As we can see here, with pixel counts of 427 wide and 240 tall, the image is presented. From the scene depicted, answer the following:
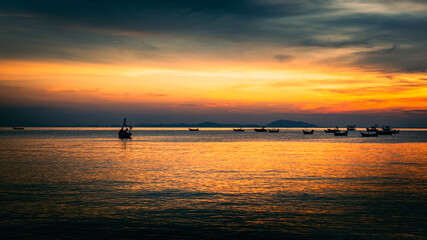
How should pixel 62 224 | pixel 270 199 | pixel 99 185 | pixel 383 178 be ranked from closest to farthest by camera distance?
1. pixel 62 224
2. pixel 270 199
3. pixel 99 185
4. pixel 383 178

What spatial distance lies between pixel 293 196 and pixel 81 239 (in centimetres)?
1678

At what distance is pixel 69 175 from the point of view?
4138cm

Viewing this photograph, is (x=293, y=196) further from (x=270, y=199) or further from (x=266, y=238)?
(x=266, y=238)

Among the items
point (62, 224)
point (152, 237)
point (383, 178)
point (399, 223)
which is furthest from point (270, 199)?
point (383, 178)

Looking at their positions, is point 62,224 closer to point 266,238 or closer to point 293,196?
point 266,238

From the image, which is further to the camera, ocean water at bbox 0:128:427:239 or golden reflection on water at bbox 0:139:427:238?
golden reflection on water at bbox 0:139:427:238

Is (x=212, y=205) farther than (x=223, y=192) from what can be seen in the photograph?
No

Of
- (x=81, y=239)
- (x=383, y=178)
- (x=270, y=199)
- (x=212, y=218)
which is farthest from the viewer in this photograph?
(x=383, y=178)

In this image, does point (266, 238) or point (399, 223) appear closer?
point (266, 238)

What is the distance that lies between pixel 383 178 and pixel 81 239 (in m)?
32.9

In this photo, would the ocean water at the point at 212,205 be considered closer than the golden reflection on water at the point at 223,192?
Yes

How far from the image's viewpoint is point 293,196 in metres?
28.9

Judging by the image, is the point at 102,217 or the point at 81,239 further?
the point at 102,217

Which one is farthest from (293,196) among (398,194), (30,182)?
(30,182)
